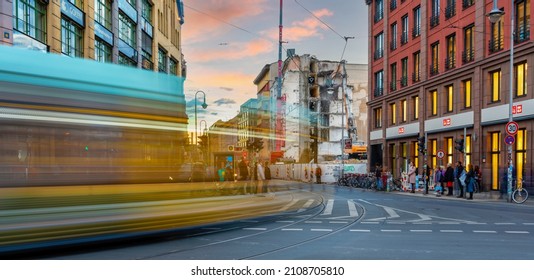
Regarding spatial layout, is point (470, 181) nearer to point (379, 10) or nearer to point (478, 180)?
point (478, 180)

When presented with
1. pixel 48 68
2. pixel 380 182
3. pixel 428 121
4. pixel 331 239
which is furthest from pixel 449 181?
pixel 48 68

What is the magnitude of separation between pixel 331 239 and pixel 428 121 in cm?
2969

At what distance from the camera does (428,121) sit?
126ft

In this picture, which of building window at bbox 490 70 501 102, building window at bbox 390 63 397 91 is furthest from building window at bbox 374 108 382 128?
building window at bbox 490 70 501 102

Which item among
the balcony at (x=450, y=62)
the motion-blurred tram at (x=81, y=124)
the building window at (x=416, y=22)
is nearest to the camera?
the motion-blurred tram at (x=81, y=124)

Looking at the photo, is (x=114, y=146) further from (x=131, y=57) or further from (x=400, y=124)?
(x=400, y=124)

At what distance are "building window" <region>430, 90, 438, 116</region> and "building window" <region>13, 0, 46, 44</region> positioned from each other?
86.5 ft

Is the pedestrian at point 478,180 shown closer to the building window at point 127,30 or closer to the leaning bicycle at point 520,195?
the leaning bicycle at point 520,195

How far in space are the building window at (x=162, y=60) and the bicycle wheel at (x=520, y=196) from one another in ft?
108

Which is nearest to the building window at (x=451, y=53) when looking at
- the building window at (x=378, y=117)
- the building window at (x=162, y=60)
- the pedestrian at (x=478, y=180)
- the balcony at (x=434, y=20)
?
the balcony at (x=434, y=20)

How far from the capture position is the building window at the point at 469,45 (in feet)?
109

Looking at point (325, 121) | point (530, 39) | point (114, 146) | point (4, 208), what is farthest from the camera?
point (325, 121)

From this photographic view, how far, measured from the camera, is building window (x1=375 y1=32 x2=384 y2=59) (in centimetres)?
4774
